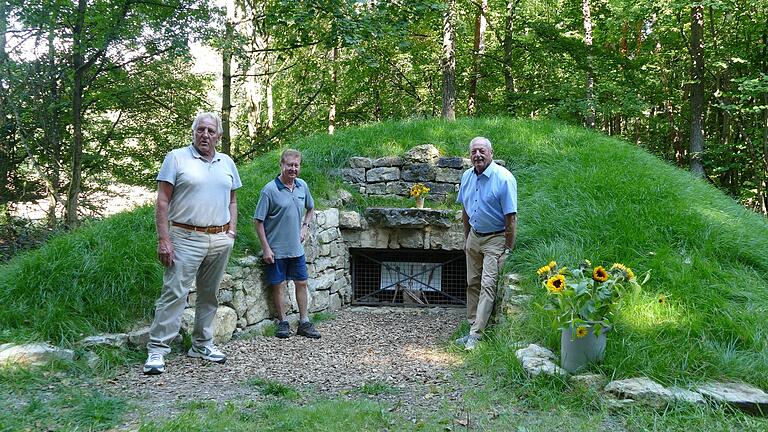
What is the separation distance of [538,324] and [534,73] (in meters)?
Answer: 12.3

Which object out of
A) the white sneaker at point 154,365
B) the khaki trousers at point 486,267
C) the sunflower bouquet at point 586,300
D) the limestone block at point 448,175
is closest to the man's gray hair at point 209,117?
the white sneaker at point 154,365

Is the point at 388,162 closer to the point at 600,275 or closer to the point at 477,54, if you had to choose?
the point at 600,275

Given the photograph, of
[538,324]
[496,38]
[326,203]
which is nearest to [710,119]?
[496,38]

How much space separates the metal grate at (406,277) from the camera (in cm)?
716

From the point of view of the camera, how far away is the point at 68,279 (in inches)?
165

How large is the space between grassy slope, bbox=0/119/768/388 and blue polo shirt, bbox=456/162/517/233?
633 millimetres

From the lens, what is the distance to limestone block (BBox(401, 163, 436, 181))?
744 centimetres

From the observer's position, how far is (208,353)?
401 centimetres

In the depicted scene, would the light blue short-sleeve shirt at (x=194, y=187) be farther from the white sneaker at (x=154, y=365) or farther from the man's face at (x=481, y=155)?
the man's face at (x=481, y=155)

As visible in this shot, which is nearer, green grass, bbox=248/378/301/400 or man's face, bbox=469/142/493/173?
green grass, bbox=248/378/301/400

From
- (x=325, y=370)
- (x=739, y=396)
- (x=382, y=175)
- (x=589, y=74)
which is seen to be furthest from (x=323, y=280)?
(x=589, y=74)

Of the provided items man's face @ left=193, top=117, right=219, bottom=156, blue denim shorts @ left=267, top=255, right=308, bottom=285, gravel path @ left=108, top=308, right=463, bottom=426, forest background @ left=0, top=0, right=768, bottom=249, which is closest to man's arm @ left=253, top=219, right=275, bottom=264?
blue denim shorts @ left=267, top=255, right=308, bottom=285

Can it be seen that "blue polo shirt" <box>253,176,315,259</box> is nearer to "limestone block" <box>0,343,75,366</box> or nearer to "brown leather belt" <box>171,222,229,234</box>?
"brown leather belt" <box>171,222,229,234</box>

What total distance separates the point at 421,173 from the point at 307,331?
125 inches
